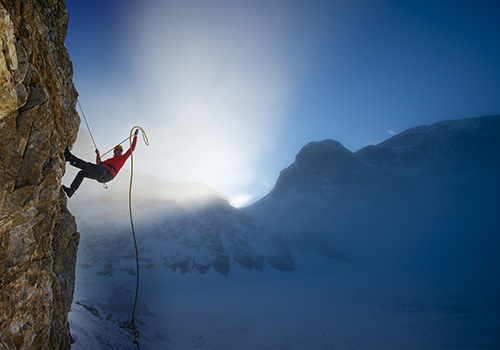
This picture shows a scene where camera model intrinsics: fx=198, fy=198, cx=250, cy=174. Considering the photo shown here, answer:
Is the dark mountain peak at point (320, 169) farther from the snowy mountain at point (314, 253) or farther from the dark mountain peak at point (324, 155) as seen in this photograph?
the snowy mountain at point (314, 253)

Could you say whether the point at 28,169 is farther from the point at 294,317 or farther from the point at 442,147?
the point at 442,147

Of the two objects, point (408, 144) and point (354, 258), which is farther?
point (408, 144)

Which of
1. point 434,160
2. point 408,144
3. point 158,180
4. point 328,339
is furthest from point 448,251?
point 158,180

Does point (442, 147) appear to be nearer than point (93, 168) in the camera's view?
No

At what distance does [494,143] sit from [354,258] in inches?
5655

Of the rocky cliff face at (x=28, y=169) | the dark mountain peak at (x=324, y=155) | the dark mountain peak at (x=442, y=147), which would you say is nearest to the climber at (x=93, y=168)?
the rocky cliff face at (x=28, y=169)

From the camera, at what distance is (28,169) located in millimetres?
4172

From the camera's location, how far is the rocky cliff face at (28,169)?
3451mm

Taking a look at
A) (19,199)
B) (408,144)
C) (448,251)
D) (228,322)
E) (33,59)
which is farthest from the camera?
(408,144)

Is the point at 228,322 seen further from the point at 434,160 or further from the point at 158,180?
the point at 434,160

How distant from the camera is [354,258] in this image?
80625mm

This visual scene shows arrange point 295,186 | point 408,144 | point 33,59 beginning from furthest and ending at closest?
1. point 408,144
2. point 295,186
3. point 33,59

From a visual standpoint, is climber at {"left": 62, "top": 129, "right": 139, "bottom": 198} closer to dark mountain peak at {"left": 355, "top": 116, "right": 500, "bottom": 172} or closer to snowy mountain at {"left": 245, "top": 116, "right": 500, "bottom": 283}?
snowy mountain at {"left": 245, "top": 116, "right": 500, "bottom": 283}

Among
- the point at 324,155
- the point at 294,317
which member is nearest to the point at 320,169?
the point at 324,155
